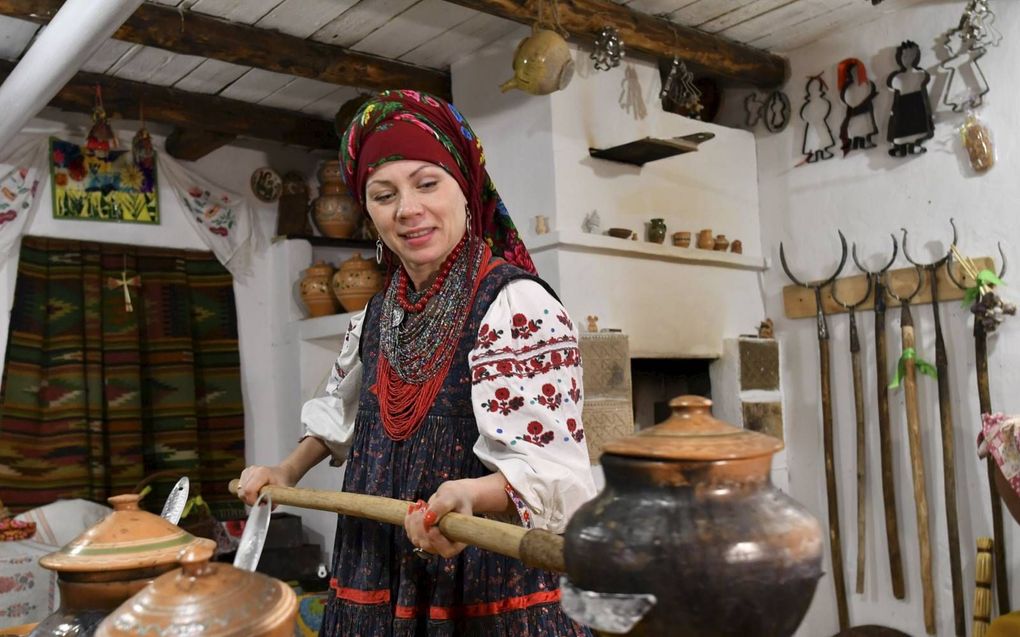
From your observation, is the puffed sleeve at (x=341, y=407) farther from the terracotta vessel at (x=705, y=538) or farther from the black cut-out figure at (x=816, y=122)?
the black cut-out figure at (x=816, y=122)

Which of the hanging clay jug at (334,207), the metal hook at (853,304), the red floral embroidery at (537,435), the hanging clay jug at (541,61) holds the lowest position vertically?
the red floral embroidery at (537,435)

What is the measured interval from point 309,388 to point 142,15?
1.98m

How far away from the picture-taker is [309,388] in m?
4.61

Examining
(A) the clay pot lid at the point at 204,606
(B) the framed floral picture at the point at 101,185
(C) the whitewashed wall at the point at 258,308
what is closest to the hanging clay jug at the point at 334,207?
(C) the whitewashed wall at the point at 258,308

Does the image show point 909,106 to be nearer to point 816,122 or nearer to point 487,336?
point 816,122

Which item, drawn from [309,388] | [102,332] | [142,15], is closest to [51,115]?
[102,332]

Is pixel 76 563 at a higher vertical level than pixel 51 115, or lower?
lower

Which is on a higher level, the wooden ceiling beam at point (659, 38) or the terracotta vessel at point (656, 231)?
the wooden ceiling beam at point (659, 38)

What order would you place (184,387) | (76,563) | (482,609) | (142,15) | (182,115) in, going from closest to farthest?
(76,563) < (482,609) < (142,15) < (182,115) < (184,387)

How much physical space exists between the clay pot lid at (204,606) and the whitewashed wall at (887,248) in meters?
3.55

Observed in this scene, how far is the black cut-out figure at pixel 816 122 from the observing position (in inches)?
163

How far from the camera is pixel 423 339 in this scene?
168cm

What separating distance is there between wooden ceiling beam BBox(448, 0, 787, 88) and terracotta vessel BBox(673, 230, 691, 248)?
725mm

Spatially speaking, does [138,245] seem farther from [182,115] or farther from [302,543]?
[302,543]
